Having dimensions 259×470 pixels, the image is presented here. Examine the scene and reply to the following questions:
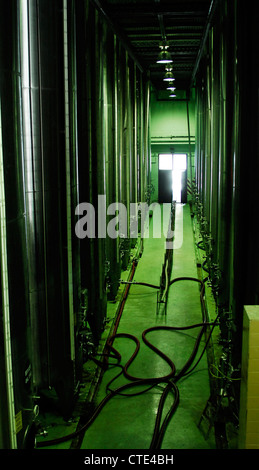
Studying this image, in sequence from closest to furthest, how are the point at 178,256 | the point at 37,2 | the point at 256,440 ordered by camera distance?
the point at 256,440 → the point at 37,2 → the point at 178,256

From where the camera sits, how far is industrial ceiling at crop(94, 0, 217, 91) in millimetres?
9109

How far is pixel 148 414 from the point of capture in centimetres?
541

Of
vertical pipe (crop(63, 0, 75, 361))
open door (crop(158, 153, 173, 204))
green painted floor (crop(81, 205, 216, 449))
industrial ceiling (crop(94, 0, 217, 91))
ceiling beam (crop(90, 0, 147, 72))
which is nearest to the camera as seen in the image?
vertical pipe (crop(63, 0, 75, 361))

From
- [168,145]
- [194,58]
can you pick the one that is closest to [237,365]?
[194,58]

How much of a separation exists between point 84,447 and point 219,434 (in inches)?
54.6

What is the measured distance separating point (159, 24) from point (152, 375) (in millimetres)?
7723

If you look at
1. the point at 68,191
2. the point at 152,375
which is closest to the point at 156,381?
the point at 152,375

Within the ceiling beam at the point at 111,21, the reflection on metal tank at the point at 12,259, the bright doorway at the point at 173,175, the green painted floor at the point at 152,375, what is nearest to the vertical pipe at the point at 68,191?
the green painted floor at the point at 152,375

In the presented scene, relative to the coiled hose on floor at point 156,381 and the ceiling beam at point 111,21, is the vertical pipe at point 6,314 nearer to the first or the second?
the coiled hose on floor at point 156,381

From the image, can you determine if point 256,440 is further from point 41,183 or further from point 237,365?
point 41,183

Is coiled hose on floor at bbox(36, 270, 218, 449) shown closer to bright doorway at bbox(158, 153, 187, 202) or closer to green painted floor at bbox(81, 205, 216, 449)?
green painted floor at bbox(81, 205, 216, 449)

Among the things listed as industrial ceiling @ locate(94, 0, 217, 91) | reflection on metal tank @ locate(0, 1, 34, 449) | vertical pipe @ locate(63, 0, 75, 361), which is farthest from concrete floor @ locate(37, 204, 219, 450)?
industrial ceiling @ locate(94, 0, 217, 91)

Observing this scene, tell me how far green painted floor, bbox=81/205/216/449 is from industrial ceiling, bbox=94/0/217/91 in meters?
5.31

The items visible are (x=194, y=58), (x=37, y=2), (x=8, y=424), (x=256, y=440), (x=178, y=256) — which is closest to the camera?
(x=8, y=424)
